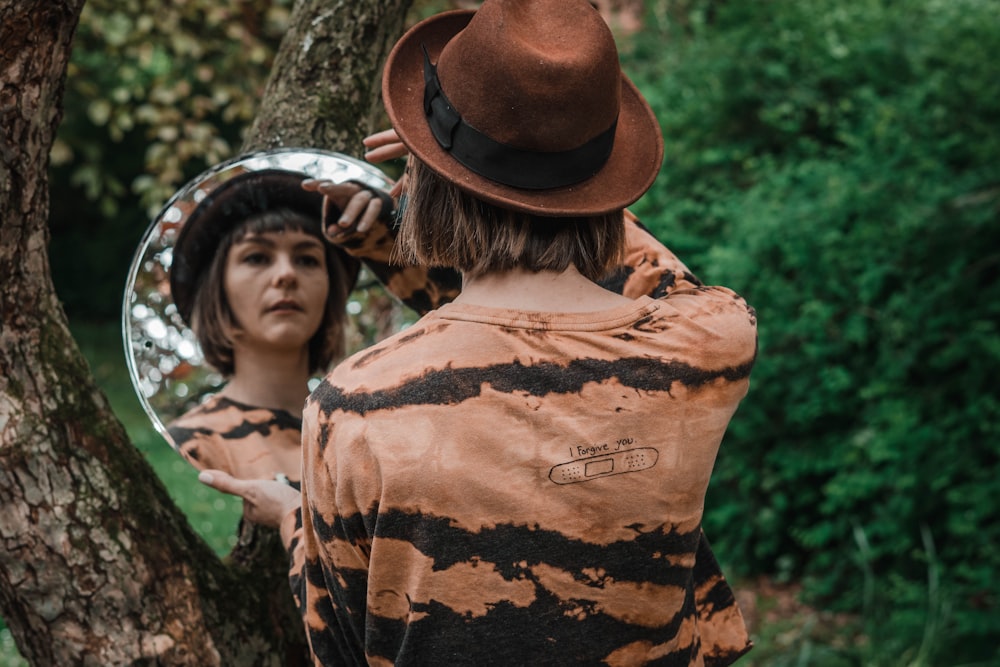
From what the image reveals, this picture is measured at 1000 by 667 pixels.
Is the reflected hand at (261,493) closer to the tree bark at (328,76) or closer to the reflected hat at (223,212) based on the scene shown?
the reflected hat at (223,212)

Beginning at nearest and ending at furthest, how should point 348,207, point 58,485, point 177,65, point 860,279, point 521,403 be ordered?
point 521,403, point 58,485, point 348,207, point 860,279, point 177,65

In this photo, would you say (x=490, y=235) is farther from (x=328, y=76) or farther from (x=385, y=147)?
(x=328, y=76)

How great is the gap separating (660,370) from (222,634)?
1277mm

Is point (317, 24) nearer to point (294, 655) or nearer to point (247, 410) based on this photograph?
point (247, 410)

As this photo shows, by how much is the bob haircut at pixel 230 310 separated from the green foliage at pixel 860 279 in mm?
2646

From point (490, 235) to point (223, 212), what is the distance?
0.98m

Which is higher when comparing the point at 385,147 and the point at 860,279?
the point at 385,147

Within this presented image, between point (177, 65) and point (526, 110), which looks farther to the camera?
point (177, 65)

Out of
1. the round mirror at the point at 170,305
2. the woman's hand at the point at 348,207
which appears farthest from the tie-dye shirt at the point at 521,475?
the round mirror at the point at 170,305

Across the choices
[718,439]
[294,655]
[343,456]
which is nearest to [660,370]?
[718,439]

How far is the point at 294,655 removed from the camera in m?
2.65

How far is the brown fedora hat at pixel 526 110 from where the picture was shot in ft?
5.07

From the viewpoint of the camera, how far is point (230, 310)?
2443 mm

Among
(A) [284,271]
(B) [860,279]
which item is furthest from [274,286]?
(B) [860,279]
